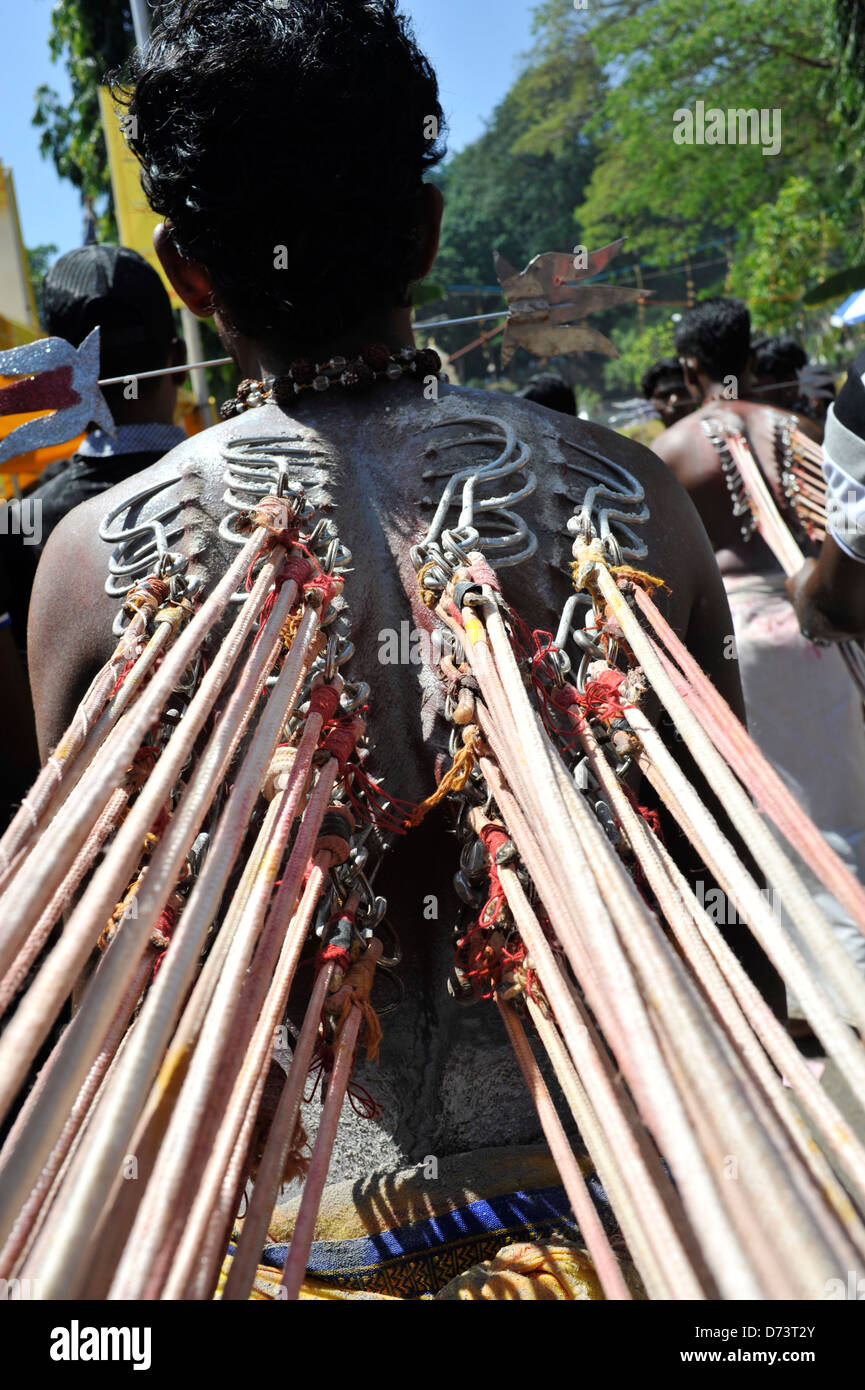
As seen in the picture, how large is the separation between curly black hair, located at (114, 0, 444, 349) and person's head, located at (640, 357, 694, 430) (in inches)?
183

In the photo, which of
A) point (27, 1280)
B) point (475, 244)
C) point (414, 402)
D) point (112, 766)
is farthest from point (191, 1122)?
point (475, 244)

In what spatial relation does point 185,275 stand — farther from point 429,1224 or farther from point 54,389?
point 429,1224

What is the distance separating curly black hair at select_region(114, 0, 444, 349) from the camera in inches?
53.3

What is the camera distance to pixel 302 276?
1.42m

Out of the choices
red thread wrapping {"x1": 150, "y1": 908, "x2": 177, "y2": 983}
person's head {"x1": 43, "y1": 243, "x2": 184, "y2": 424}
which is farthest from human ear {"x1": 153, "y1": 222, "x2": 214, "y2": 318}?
person's head {"x1": 43, "y1": 243, "x2": 184, "y2": 424}

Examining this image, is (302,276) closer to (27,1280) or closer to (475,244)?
(27,1280)

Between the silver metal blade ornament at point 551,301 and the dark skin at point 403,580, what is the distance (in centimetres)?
48

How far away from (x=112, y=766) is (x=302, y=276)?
2.75 feet

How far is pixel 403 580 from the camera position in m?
1.36

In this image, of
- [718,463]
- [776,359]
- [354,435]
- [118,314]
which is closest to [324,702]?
[354,435]

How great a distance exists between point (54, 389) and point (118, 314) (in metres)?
0.65

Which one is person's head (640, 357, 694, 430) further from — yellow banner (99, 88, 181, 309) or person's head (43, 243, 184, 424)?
person's head (43, 243, 184, 424)

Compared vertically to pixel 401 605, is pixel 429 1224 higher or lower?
lower

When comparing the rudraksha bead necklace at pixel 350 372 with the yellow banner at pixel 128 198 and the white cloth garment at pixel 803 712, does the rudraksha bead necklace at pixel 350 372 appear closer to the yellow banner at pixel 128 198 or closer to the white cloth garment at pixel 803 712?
the white cloth garment at pixel 803 712
